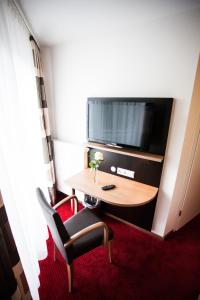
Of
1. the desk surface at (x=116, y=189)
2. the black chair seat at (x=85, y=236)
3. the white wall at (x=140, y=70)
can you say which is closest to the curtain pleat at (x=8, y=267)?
the black chair seat at (x=85, y=236)

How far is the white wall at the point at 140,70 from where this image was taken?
132cm

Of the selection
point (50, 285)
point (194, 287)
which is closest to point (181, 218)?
point (194, 287)

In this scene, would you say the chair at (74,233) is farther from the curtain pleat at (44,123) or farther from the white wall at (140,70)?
the curtain pleat at (44,123)

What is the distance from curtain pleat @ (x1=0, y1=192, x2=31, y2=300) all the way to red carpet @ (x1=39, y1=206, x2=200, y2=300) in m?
0.73

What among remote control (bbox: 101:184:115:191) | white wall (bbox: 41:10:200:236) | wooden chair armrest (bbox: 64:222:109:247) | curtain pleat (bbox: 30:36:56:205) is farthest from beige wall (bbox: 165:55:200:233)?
curtain pleat (bbox: 30:36:56:205)

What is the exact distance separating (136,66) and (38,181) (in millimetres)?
1773

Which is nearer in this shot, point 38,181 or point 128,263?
point 128,263

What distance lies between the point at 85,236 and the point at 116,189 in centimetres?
55

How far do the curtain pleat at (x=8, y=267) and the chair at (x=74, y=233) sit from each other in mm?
305

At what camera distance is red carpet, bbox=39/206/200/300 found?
1346 millimetres

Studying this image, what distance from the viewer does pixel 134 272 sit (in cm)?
151

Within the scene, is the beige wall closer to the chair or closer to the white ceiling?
the white ceiling

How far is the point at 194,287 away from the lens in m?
1.41

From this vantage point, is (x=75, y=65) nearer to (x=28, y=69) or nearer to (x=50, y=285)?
(x=28, y=69)
